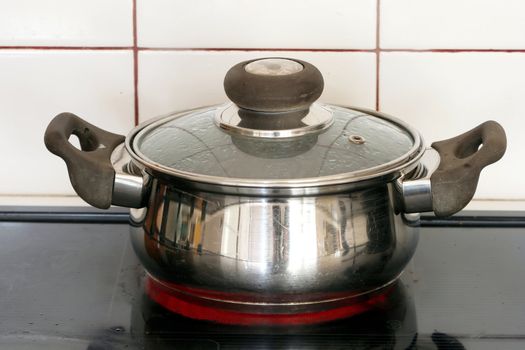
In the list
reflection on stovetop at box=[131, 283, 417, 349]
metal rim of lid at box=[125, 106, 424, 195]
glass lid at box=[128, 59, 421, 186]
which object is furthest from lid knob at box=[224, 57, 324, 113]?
reflection on stovetop at box=[131, 283, 417, 349]

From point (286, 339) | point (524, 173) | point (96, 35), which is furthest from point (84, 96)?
point (524, 173)

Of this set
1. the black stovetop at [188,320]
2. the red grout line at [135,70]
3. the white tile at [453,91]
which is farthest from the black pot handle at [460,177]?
the red grout line at [135,70]

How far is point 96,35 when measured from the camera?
3.41 feet

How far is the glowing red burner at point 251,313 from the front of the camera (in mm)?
776

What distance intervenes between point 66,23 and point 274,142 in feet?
1.36

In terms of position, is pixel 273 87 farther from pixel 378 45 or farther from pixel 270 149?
pixel 378 45

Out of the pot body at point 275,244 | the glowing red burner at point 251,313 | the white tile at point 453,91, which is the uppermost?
the white tile at point 453,91

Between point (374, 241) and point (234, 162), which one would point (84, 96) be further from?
point (374, 241)

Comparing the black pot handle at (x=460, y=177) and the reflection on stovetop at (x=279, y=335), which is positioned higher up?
the black pot handle at (x=460, y=177)

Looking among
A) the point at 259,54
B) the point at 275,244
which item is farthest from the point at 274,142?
the point at 259,54

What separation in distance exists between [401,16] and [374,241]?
40 cm

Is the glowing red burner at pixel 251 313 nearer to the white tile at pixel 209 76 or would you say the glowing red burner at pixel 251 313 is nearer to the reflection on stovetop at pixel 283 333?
the reflection on stovetop at pixel 283 333

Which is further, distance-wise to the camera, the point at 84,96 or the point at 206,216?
the point at 84,96

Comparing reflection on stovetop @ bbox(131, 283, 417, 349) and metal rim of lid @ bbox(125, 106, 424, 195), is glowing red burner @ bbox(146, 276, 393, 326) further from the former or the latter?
metal rim of lid @ bbox(125, 106, 424, 195)
